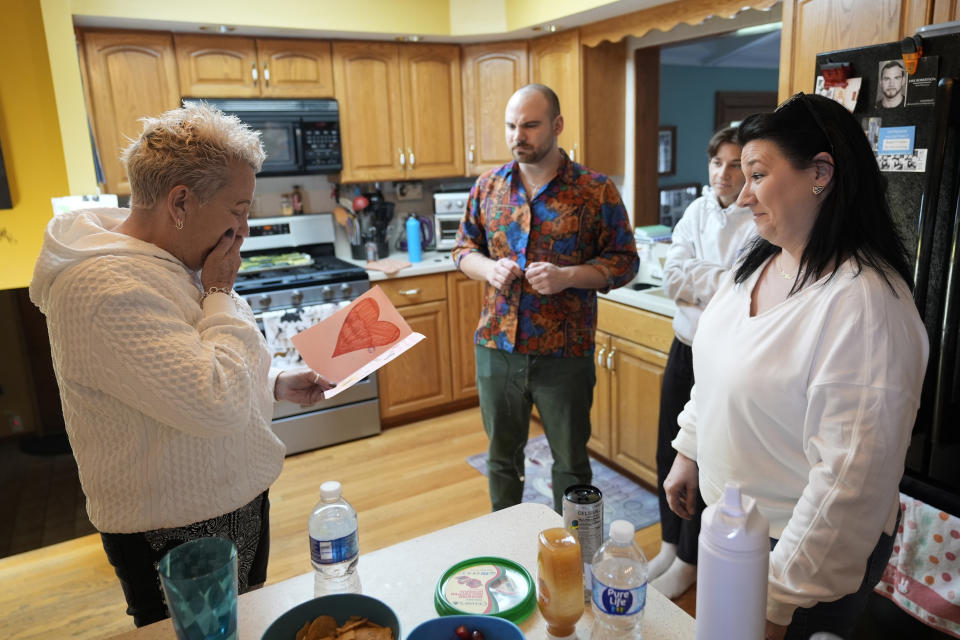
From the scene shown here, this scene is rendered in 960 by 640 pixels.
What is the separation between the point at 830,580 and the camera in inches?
39.3

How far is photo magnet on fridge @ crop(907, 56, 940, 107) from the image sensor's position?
1.65 meters

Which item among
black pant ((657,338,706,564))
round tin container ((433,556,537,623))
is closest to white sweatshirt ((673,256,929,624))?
round tin container ((433,556,537,623))

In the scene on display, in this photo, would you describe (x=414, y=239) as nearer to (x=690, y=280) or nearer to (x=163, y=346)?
(x=690, y=280)

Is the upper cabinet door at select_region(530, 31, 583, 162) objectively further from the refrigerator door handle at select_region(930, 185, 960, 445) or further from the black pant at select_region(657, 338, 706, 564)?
the refrigerator door handle at select_region(930, 185, 960, 445)

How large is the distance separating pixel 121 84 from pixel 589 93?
2.26m

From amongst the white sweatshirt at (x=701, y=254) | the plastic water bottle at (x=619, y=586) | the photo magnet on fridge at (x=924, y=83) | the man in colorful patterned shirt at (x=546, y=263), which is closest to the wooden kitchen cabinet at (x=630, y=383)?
the white sweatshirt at (x=701, y=254)

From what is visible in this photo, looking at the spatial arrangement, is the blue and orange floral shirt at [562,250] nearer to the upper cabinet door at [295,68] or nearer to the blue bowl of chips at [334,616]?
the blue bowl of chips at [334,616]

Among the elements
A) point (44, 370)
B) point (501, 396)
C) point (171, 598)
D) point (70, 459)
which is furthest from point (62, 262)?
point (70, 459)

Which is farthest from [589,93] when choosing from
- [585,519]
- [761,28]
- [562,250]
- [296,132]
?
[585,519]

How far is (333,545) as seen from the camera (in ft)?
3.26

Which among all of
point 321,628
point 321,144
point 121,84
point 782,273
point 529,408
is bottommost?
point 529,408

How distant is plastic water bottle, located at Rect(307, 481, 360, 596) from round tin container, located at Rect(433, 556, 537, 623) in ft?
0.47

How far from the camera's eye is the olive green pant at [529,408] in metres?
2.24

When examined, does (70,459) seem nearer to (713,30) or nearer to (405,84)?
(405,84)
